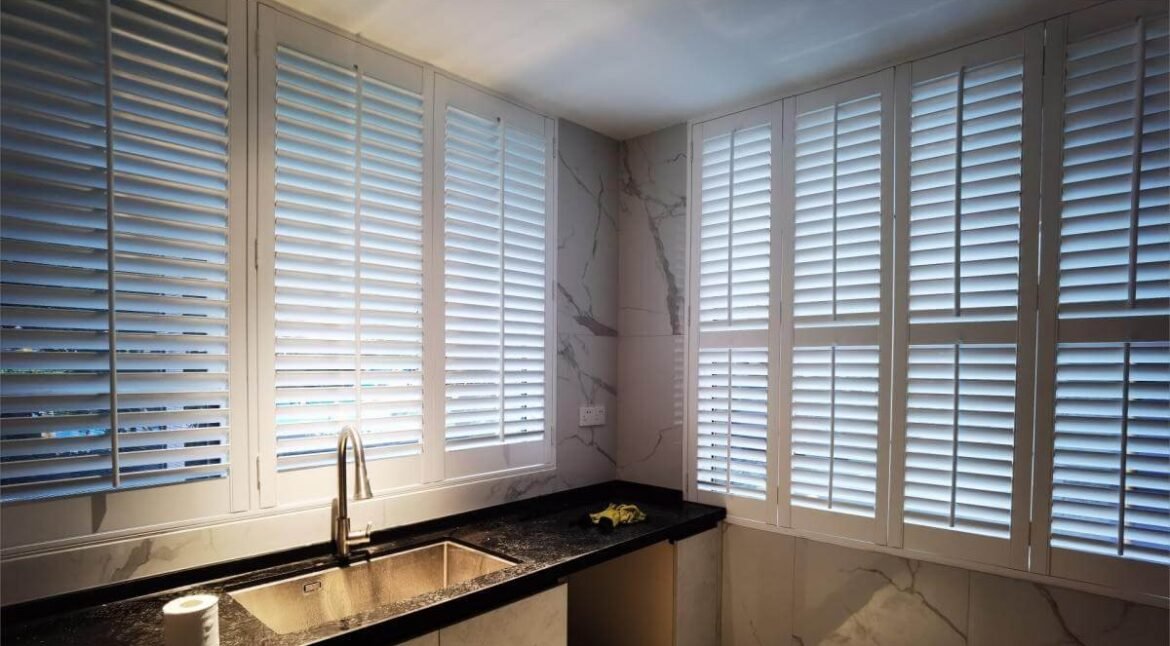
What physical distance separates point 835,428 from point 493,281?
1202 mm

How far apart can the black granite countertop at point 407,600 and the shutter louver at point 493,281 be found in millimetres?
293

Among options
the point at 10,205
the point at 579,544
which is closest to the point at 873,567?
the point at 579,544

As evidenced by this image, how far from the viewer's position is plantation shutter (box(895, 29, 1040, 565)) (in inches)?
63.6

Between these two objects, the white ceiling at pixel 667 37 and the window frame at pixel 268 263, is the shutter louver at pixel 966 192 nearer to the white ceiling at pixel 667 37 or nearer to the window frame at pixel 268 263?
the white ceiling at pixel 667 37

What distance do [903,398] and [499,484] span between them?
1.30 meters

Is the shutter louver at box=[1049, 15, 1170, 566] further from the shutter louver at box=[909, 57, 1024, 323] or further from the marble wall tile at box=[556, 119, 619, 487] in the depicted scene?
the marble wall tile at box=[556, 119, 619, 487]

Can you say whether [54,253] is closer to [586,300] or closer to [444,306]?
[444,306]

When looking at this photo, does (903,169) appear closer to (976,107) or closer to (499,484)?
(976,107)

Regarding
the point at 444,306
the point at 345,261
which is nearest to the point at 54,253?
the point at 345,261

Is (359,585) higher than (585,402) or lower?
lower

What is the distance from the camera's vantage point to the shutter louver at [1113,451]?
1425 mm

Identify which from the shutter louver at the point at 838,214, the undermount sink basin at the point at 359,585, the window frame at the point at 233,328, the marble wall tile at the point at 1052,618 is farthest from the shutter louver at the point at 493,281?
the marble wall tile at the point at 1052,618

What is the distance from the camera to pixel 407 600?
134cm

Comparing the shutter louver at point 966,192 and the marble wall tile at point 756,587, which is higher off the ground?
the shutter louver at point 966,192
